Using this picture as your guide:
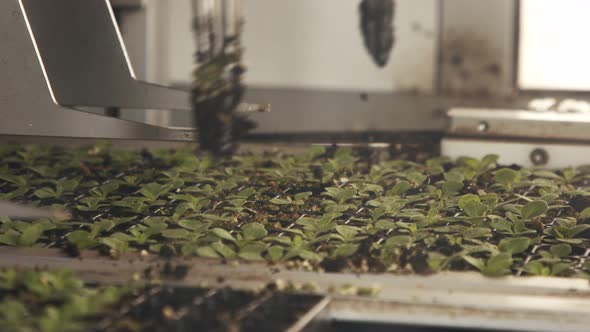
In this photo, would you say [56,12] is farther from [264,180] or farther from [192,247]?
[192,247]

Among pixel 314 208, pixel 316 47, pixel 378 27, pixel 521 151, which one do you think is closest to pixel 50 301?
pixel 314 208

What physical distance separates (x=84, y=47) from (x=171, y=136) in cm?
37

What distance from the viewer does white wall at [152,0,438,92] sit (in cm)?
328

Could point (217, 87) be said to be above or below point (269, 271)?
above

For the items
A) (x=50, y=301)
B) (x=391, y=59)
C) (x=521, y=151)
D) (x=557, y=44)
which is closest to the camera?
(x=50, y=301)

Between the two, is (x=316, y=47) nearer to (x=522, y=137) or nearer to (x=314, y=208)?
(x=522, y=137)

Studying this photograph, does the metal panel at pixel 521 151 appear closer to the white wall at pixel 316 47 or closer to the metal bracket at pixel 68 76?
the metal bracket at pixel 68 76

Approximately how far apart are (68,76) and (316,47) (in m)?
1.66

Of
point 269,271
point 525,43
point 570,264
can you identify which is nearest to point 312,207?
point 269,271

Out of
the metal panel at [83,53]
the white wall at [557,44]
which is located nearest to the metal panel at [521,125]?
the white wall at [557,44]

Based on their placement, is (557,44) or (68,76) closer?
(68,76)

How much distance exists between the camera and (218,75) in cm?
117

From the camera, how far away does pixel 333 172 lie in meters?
2.01

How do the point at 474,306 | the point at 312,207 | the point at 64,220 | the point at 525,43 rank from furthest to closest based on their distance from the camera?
A: the point at 525,43
the point at 312,207
the point at 64,220
the point at 474,306
